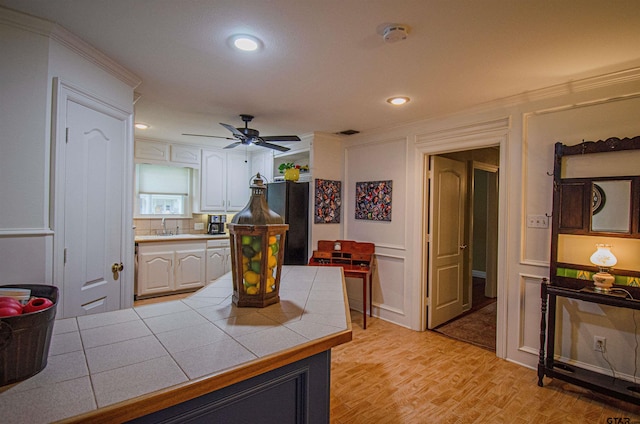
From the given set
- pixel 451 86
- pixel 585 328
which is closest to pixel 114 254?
pixel 451 86

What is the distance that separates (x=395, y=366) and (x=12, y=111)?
312 cm

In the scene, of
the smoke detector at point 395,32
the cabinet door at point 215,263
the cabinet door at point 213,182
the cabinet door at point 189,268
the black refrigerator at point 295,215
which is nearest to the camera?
the smoke detector at point 395,32

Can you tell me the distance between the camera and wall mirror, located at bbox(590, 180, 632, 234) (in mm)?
2174

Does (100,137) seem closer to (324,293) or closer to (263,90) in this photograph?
(263,90)

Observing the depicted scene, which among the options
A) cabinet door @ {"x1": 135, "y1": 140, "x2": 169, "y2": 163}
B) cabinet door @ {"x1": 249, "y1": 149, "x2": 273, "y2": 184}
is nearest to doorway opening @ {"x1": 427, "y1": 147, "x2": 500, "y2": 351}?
cabinet door @ {"x1": 249, "y1": 149, "x2": 273, "y2": 184}

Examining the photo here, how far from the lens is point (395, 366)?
8.91 ft

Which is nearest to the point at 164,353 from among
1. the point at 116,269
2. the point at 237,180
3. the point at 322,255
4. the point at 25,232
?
the point at 25,232

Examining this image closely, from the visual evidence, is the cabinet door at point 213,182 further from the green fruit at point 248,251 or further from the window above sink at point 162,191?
the green fruit at point 248,251

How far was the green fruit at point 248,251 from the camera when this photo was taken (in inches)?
52.3

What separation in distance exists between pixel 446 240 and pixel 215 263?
3464 millimetres

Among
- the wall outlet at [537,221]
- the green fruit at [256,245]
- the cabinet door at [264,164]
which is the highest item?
the cabinet door at [264,164]

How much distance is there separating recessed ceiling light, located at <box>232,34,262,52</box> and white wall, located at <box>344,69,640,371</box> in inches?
84.9

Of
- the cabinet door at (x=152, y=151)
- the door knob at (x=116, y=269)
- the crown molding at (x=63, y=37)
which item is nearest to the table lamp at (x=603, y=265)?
the door knob at (x=116, y=269)

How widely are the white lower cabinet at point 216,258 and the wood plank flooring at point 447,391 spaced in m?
2.74
